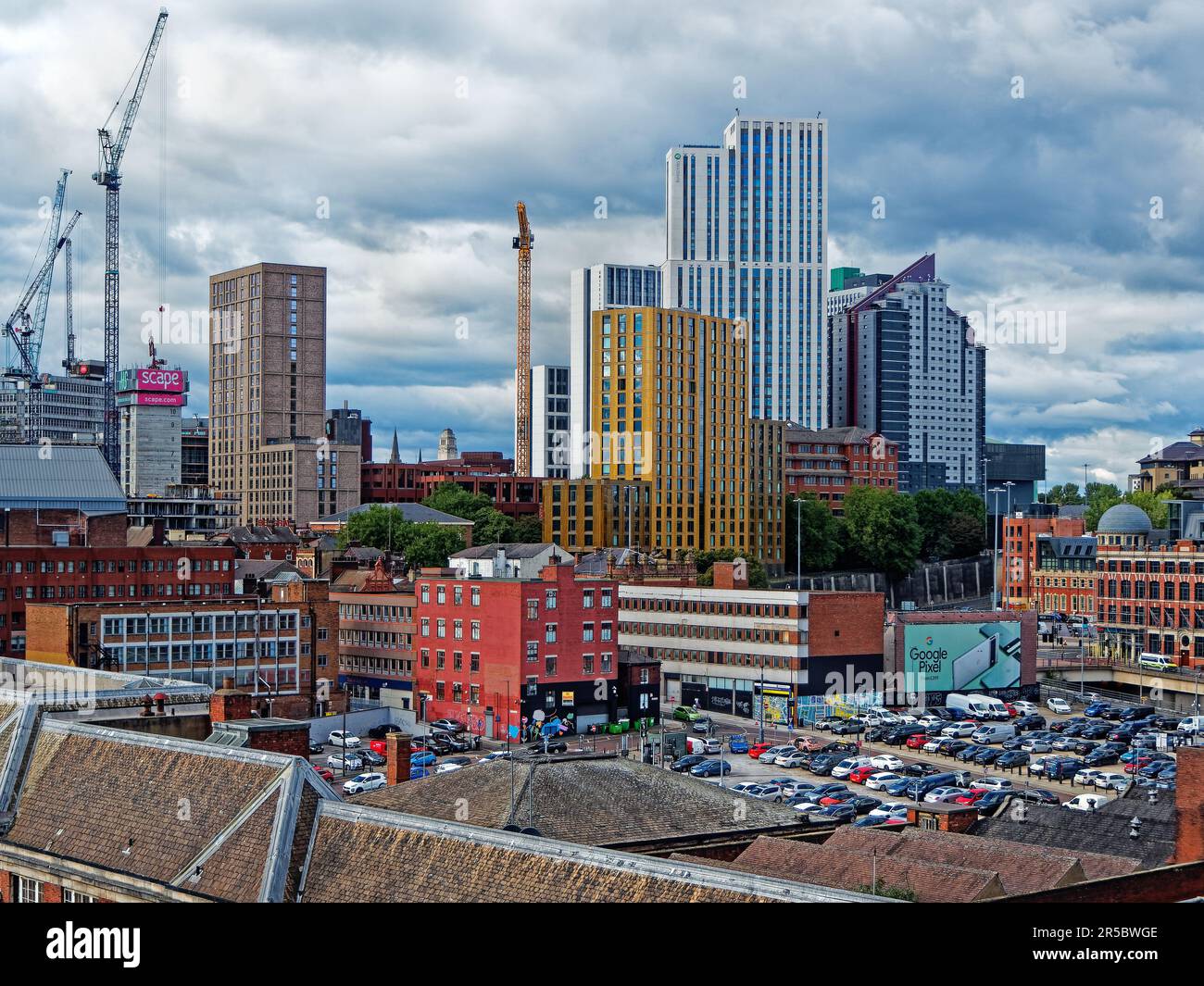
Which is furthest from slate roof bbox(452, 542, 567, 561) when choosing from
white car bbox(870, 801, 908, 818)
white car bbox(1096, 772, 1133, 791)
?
white car bbox(870, 801, 908, 818)

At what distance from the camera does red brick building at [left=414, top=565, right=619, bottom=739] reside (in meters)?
89.2

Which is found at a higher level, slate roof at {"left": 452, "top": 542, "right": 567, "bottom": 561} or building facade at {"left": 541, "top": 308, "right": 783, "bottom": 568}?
building facade at {"left": 541, "top": 308, "right": 783, "bottom": 568}

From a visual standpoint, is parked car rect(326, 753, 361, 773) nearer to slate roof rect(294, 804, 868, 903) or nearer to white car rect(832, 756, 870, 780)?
white car rect(832, 756, 870, 780)

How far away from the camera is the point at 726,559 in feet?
532

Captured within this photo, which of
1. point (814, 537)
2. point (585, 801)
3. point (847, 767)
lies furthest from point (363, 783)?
point (814, 537)

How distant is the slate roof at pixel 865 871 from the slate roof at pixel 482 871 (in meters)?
8.08

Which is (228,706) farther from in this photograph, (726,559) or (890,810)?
(726,559)

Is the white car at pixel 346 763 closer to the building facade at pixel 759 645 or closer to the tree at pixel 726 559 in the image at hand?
the building facade at pixel 759 645

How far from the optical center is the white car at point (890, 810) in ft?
203

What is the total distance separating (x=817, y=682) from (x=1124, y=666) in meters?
37.1

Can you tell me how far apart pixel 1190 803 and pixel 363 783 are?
41428 millimetres

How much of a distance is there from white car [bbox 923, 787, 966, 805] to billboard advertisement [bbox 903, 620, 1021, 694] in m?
33.4

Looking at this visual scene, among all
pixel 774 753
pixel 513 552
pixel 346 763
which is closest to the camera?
pixel 346 763
